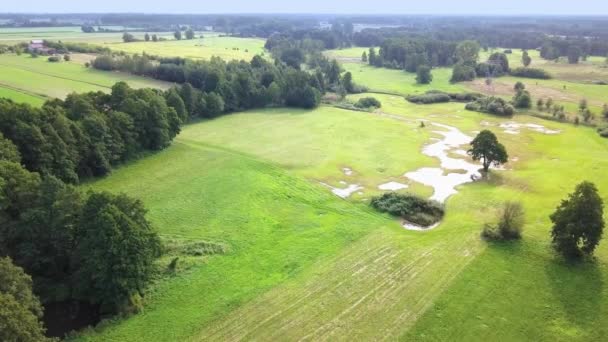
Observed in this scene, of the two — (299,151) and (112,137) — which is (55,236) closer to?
(112,137)

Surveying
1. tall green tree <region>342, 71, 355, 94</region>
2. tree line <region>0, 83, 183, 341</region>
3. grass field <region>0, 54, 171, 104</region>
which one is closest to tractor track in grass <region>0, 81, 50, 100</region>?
grass field <region>0, 54, 171, 104</region>

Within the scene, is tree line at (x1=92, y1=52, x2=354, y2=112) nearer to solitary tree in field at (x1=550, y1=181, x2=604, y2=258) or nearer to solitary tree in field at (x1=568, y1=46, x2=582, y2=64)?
solitary tree in field at (x1=550, y1=181, x2=604, y2=258)

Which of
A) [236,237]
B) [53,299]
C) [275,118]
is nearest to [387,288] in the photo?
[236,237]

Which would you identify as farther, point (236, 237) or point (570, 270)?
point (236, 237)

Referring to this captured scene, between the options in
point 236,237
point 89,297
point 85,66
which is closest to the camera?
point 89,297

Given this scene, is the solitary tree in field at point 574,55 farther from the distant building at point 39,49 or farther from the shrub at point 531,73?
the distant building at point 39,49

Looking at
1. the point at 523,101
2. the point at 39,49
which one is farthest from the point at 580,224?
the point at 39,49

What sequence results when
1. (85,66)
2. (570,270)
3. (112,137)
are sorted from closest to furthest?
(570,270), (112,137), (85,66)

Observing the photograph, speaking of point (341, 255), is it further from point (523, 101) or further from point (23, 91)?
point (23, 91)
